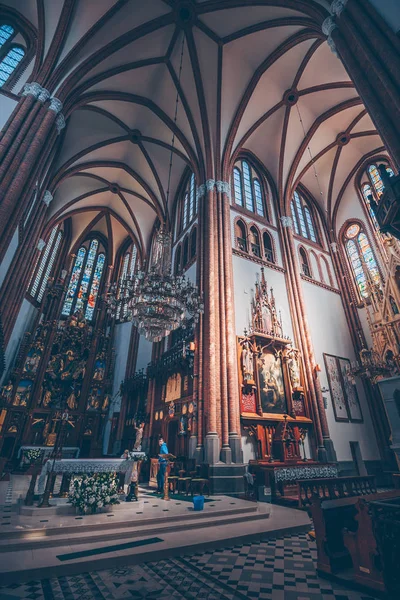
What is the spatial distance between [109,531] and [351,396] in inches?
548

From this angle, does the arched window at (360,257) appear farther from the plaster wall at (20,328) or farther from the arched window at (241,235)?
the plaster wall at (20,328)

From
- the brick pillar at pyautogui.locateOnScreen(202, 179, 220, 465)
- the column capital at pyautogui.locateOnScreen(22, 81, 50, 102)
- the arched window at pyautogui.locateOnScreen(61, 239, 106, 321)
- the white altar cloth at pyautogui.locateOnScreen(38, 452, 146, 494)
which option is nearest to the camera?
the white altar cloth at pyautogui.locateOnScreen(38, 452, 146, 494)

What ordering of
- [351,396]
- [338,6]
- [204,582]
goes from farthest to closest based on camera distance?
[351,396], [338,6], [204,582]

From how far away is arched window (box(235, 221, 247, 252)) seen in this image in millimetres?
15383

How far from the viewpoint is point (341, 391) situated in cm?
1520

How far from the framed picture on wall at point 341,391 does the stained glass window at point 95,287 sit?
55.7ft

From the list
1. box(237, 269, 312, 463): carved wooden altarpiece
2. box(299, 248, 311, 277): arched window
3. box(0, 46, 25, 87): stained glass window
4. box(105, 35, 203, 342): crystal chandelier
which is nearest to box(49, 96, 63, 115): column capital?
box(0, 46, 25, 87): stained glass window

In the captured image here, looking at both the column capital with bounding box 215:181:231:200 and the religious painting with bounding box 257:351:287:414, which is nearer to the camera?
the religious painting with bounding box 257:351:287:414

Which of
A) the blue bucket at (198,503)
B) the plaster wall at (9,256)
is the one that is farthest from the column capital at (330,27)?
the plaster wall at (9,256)

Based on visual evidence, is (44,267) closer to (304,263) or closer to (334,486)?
(304,263)

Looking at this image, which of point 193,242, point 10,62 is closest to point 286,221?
point 193,242

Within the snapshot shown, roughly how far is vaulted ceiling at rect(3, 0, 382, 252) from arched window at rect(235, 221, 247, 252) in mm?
2547

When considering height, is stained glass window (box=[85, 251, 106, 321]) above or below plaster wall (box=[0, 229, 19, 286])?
above

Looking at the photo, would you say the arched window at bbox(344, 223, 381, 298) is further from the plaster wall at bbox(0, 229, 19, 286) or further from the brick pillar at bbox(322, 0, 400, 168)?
the plaster wall at bbox(0, 229, 19, 286)
